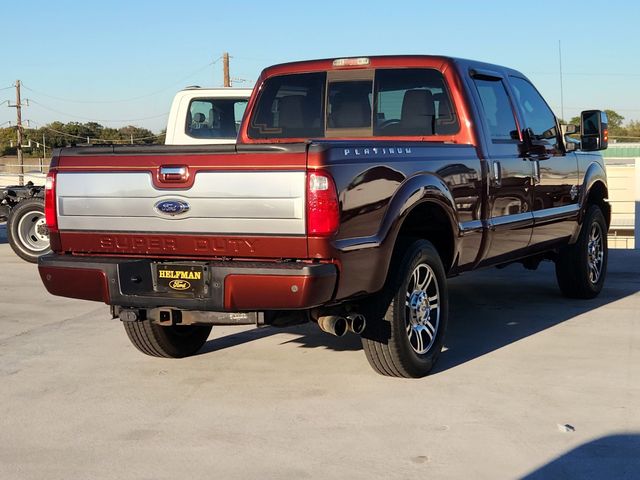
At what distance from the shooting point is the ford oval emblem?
5.02 metres

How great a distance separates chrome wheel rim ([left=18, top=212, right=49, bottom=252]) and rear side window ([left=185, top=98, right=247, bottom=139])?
2.52m

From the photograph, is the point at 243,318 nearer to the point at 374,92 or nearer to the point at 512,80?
Result: the point at 374,92

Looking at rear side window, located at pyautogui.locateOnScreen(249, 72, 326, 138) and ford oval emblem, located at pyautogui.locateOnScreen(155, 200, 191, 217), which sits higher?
rear side window, located at pyautogui.locateOnScreen(249, 72, 326, 138)

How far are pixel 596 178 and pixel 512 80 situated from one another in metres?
1.80

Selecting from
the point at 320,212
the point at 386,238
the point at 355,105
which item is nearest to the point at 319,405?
the point at 386,238

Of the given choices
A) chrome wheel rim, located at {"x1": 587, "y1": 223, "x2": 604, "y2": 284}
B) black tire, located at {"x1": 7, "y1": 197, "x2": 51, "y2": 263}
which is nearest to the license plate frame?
chrome wheel rim, located at {"x1": 587, "y1": 223, "x2": 604, "y2": 284}

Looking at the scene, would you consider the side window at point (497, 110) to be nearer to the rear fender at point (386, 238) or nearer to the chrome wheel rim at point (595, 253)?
the rear fender at point (386, 238)

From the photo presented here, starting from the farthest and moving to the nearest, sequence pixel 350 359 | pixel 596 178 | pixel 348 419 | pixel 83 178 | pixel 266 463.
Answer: pixel 596 178 → pixel 350 359 → pixel 83 178 → pixel 348 419 → pixel 266 463

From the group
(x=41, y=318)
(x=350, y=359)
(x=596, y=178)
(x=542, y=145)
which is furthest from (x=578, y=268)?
(x=41, y=318)

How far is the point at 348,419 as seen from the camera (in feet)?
16.1

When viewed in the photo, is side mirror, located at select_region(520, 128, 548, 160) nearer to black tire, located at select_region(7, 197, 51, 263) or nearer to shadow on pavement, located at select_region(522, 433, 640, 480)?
shadow on pavement, located at select_region(522, 433, 640, 480)

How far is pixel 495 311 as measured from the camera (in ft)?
26.9

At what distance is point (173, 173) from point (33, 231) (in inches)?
331

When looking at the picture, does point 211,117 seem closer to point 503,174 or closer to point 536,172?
point 536,172
